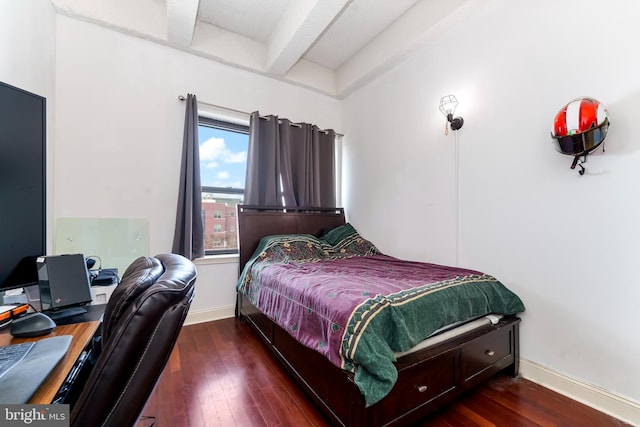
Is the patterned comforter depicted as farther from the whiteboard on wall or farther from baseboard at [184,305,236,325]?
the whiteboard on wall

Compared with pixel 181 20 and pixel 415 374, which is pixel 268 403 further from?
pixel 181 20

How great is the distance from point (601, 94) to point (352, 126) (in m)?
2.43

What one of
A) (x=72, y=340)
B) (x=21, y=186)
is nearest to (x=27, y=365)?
(x=72, y=340)

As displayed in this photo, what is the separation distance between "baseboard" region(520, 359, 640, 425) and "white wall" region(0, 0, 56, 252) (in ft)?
11.8

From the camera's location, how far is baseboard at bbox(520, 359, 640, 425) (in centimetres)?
147

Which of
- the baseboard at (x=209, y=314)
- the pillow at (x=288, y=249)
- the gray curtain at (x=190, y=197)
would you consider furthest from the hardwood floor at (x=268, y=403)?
the gray curtain at (x=190, y=197)

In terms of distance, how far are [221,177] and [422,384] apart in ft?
8.98

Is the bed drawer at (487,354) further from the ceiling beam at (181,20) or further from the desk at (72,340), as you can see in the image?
the ceiling beam at (181,20)

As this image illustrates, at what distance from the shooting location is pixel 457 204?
2.36 meters

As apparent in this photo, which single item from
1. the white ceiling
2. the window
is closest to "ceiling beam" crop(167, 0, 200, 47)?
the white ceiling

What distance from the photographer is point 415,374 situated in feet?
4.47

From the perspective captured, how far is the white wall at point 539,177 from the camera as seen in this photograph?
1548 mm

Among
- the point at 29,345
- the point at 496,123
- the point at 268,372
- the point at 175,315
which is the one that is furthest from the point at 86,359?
the point at 496,123

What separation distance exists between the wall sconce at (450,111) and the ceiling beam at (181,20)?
2.22 m
